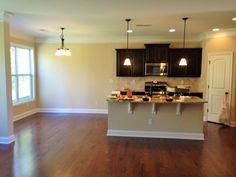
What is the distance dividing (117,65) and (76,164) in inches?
170

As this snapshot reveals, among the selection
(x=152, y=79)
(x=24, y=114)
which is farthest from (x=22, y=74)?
(x=152, y=79)

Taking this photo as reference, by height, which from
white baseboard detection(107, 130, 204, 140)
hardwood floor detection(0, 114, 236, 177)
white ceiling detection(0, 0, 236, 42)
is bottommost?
hardwood floor detection(0, 114, 236, 177)

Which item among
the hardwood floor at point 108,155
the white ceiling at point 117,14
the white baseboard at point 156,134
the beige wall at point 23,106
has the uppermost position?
the white ceiling at point 117,14

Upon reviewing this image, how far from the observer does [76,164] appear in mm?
3492

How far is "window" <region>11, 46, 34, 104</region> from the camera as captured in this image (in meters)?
6.57

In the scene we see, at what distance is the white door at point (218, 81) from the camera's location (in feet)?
Answer: 19.8

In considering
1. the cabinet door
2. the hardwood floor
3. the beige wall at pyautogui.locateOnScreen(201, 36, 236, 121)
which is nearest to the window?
the hardwood floor

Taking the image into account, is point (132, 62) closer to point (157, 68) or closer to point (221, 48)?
point (157, 68)

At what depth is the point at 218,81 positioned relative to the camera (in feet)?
20.5

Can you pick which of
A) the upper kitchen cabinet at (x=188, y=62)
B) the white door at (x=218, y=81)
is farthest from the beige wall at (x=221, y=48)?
the upper kitchen cabinet at (x=188, y=62)

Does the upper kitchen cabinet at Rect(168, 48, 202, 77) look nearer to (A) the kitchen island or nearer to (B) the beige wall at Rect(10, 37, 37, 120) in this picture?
(A) the kitchen island

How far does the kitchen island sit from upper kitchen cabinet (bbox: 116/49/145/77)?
2.26 m

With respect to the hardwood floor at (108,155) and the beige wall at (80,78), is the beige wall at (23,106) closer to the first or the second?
the beige wall at (80,78)

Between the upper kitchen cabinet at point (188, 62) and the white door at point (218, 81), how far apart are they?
466 mm
